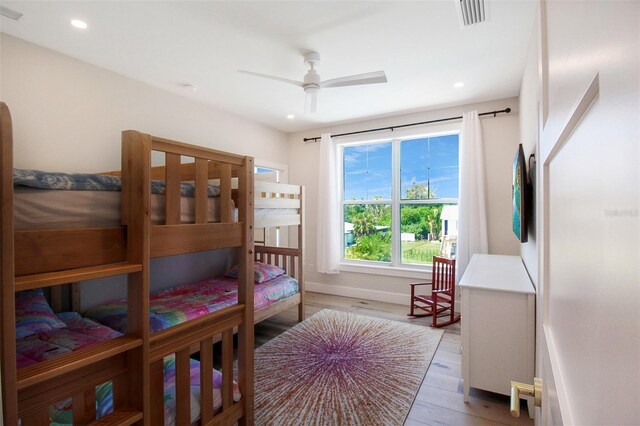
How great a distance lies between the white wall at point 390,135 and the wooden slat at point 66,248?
3.50 m

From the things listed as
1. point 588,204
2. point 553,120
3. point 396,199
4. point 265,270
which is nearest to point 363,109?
point 396,199

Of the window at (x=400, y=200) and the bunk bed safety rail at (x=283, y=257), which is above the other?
the window at (x=400, y=200)

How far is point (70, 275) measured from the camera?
1.06 metres

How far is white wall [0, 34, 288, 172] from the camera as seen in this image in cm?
216

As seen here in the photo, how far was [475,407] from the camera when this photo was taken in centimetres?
199

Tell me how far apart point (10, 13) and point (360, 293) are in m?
4.26

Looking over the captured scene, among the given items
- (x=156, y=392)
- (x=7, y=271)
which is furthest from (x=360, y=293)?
(x=7, y=271)

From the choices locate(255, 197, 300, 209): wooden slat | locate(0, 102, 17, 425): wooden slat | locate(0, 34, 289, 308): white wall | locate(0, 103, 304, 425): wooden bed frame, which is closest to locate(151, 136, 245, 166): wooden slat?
locate(0, 103, 304, 425): wooden bed frame

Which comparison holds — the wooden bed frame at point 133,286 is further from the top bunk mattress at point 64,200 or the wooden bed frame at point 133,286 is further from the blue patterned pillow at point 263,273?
the blue patterned pillow at point 263,273

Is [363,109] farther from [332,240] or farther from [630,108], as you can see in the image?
[630,108]

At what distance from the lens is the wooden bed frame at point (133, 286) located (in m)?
0.87

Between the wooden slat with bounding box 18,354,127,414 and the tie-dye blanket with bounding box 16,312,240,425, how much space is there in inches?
11.4

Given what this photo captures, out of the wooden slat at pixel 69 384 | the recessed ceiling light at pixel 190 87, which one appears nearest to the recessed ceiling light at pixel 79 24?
the recessed ceiling light at pixel 190 87

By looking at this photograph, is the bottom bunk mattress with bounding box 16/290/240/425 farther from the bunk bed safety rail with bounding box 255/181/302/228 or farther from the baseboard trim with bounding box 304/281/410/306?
the baseboard trim with bounding box 304/281/410/306
